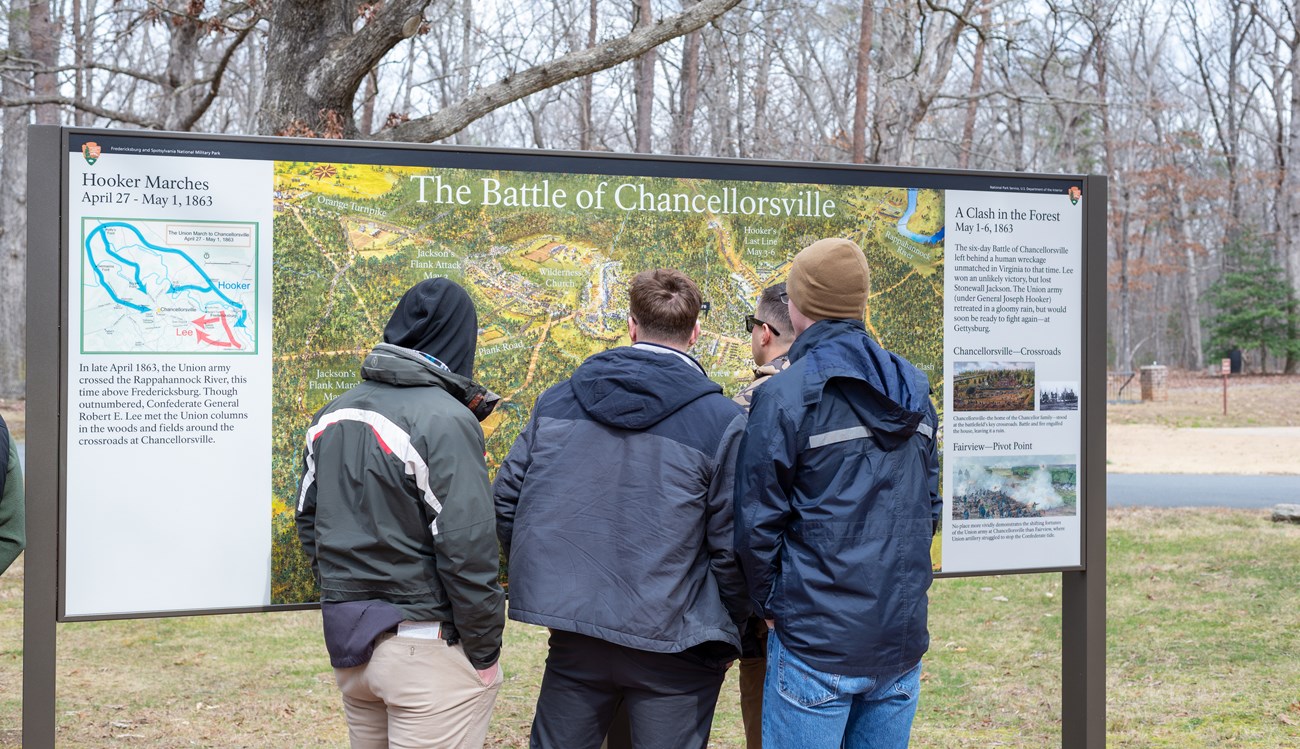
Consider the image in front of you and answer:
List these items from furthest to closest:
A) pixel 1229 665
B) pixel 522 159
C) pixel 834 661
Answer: pixel 1229 665 < pixel 522 159 < pixel 834 661

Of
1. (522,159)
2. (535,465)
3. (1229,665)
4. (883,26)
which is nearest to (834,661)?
(535,465)

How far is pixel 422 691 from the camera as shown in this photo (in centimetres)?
283

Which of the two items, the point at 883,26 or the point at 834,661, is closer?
the point at 834,661

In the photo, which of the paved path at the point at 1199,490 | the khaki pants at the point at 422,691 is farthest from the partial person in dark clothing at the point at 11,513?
the paved path at the point at 1199,490

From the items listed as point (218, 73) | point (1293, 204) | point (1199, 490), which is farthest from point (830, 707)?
point (1293, 204)

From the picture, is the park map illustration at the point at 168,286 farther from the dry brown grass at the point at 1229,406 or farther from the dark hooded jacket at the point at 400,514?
the dry brown grass at the point at 1229,406

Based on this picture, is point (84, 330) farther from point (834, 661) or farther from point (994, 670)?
point (994, 670)

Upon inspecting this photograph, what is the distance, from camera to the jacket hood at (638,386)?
9.45 feet

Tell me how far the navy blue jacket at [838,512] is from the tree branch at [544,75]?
5914 mm

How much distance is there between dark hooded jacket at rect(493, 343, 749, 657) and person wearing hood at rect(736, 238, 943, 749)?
158 mm

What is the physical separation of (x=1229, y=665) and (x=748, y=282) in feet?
14.6

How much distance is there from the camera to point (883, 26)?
19.8 meters

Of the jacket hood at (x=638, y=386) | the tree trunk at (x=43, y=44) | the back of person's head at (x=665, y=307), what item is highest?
the tree trunk at (x=43, y=44)

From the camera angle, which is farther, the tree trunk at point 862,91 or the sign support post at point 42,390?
the tree trunk at point 862,91
